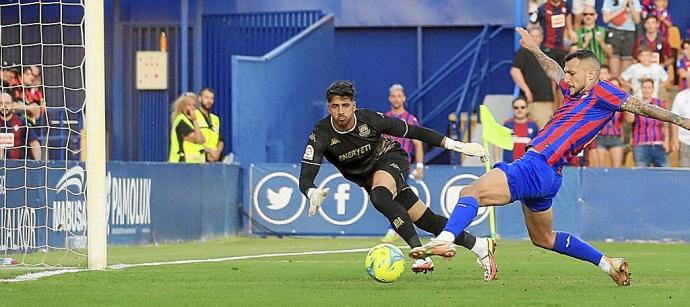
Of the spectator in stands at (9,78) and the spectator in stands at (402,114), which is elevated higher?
the spectator in stands at (9,78)

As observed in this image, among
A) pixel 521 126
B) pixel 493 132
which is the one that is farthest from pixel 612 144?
pixel 493 132

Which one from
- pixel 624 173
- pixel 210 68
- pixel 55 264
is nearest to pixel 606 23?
pixel 624 173

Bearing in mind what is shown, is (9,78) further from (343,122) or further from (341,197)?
(341,197)

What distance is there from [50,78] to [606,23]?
383 inches

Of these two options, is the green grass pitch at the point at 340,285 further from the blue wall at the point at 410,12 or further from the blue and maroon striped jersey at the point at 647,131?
the blue wall at the point at 410,12

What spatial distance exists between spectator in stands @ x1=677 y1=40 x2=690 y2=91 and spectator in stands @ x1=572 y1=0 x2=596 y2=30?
1.76 metres

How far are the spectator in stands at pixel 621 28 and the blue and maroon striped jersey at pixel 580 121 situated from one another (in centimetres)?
1309

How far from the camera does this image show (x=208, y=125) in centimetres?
2223

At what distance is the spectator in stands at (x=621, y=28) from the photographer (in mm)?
24087

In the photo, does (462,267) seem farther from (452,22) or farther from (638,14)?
(452,22)

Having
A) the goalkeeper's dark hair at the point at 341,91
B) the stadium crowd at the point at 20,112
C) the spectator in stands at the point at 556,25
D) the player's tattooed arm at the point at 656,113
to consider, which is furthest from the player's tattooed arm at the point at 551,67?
the spectator in stands at the point at 556,25

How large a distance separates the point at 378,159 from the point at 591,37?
1160 centimetres

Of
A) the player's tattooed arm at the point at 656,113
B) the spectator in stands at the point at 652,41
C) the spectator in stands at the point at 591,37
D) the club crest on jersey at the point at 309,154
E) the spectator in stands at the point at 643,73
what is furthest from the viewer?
the spectator in stands at the point at 652,41

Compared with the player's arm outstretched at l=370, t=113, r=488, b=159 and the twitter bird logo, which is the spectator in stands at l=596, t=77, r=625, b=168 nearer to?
the twitter bird logo
